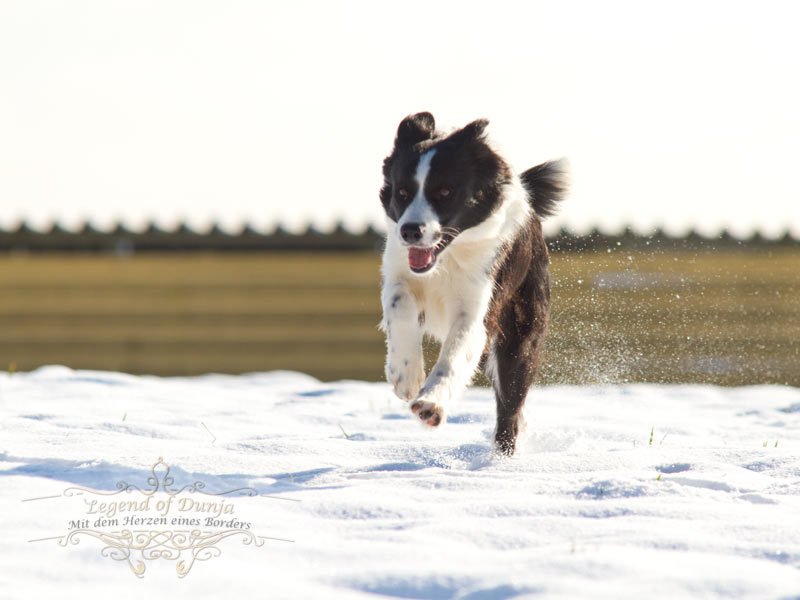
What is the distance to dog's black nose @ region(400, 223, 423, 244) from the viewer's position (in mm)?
3250

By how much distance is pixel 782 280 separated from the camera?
8.94 metres

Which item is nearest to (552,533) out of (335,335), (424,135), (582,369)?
(424,135)

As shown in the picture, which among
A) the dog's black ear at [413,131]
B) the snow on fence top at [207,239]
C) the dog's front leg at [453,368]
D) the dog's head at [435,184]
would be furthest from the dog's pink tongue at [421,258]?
the snow on fence top at [207,239]

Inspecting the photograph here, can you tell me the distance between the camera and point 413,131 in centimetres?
371

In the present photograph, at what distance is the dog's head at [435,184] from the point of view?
3360 millimetres

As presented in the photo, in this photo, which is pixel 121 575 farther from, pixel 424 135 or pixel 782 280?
pixel 782 280

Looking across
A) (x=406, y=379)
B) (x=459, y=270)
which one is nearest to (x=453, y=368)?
(x=406, y=379)

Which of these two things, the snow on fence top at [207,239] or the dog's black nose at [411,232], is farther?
the snow on fence top at [207,239]

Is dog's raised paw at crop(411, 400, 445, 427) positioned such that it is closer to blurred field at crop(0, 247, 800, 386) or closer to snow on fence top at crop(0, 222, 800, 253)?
blurred field at crop(0, 247, 800, 386)

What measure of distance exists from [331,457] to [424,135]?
1.44 m

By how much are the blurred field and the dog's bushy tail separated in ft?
14.4

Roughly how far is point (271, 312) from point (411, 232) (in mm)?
5924

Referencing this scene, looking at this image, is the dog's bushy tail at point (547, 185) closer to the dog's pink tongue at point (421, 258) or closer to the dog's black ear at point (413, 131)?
the dog's black ear at point (413, 131)

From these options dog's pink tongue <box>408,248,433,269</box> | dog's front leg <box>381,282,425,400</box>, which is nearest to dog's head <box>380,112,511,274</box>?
dog's pink tongue <box>408,248,433,269</box>
